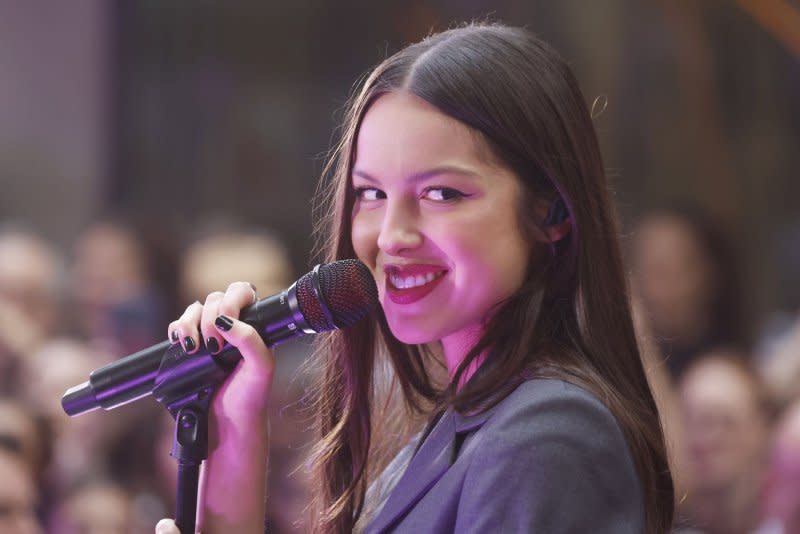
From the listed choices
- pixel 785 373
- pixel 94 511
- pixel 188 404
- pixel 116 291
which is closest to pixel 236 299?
pixel 188 404

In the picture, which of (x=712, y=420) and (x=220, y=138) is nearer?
(x=712, y=420)

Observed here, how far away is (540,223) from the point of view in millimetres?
1580

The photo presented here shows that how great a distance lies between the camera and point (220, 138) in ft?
19.7

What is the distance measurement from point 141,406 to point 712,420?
5.38 ft

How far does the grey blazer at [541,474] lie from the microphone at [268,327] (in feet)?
0.72

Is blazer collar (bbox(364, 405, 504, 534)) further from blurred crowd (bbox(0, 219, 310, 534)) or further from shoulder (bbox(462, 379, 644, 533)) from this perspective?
blurred crowd (bbox(0, 219, 310, 534))

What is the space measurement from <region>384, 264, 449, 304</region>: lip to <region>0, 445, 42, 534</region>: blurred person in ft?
4.38

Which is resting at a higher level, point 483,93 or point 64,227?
point 483,93

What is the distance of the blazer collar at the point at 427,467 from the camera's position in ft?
4.96

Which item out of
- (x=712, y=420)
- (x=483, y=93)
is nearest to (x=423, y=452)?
(x=483, y=93)

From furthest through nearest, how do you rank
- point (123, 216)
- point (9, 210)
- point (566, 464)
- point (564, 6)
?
point (564, 6) → point (9, 210) → point (123, 216) → point (566, 464)

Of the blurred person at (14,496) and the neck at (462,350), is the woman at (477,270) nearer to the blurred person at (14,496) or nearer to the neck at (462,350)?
the neck at (462,350)

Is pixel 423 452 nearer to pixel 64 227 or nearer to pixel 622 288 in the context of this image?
pixel 622 288

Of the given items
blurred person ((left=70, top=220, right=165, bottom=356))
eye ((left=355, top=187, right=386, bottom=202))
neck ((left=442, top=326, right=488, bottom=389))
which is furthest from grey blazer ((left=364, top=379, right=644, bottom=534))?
blurred person ((left=70, top=220, right=165, bottom=356))
